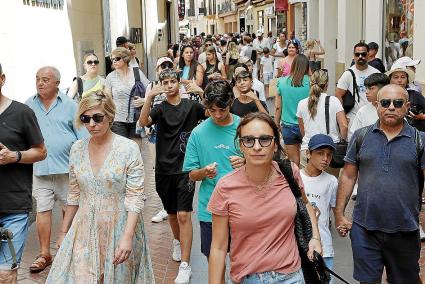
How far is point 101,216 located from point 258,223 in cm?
125

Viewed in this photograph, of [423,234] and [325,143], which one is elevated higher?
[325,143]

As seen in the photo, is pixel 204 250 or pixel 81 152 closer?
pixel 81 152

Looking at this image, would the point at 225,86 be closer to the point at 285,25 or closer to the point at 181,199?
the point at 181,199

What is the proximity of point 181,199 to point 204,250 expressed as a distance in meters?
1.06

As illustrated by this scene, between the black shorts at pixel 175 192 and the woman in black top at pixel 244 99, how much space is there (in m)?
1.07

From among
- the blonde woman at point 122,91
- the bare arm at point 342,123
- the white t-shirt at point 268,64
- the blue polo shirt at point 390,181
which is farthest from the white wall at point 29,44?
the white t-shirt at point 268,64

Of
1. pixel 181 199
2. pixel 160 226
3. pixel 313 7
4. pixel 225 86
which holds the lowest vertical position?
pixel 160 226

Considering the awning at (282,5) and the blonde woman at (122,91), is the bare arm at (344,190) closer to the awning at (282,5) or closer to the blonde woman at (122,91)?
the blonde woman at (122,91)

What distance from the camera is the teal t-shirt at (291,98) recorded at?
8.50 m

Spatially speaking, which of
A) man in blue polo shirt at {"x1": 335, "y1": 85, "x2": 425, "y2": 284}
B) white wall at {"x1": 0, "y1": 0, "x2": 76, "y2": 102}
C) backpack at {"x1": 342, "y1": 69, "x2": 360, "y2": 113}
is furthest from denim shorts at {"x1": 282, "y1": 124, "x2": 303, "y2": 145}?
man in blue polo shirt at {"x1": 335, "y1": 85, "x2": 425, "y2": 284}

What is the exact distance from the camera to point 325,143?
526 cm

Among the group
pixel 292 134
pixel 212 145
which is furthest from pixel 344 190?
pixel 292 134

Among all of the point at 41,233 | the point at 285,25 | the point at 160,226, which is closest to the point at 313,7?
the point at 285,25

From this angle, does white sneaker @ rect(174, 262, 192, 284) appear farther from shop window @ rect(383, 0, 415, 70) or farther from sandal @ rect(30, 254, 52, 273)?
shop window @ rect(383, 0, 415, 70)
